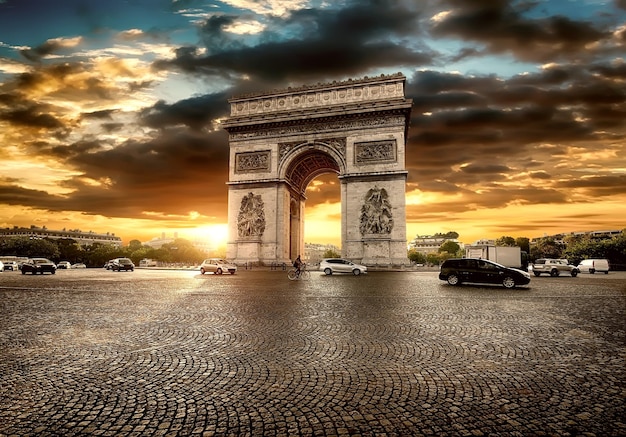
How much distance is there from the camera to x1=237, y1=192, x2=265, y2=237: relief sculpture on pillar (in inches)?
1380

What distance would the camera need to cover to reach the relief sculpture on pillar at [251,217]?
35.1m

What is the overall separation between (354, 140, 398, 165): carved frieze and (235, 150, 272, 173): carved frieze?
28.4 feet

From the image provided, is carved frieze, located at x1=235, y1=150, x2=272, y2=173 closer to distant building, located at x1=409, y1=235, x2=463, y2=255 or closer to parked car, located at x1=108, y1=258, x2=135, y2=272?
parked car, located at x1=108, y1=258, x2=135, y2=272

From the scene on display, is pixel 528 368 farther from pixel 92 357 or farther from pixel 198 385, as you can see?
pixel 92 357

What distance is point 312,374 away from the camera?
4746 mm

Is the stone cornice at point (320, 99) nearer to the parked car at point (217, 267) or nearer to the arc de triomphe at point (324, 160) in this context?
the arc de triomphe at point (324, 160)

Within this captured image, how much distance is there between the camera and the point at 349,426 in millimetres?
3346

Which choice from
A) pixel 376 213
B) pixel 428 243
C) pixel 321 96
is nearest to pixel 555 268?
pixel 376 213

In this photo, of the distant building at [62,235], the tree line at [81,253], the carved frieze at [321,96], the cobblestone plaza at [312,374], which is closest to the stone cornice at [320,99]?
the carved frieze at [321,96]

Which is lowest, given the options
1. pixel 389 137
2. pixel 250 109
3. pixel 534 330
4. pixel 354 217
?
pixel 534 330

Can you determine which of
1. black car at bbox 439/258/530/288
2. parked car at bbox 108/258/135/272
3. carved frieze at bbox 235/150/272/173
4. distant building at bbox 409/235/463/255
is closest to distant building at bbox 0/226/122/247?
parked car at bbox 108/258/135/272

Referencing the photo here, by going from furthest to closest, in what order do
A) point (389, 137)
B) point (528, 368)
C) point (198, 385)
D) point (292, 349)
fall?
point (389, 137) < point (292, 349) < point (528, 368) < point (198, 385)

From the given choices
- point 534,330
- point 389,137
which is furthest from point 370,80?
point 534,330

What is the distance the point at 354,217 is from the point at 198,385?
28.9m
